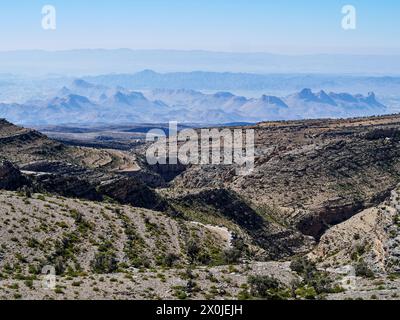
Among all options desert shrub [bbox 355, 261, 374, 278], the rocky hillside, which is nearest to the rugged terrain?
desert shrub [bbox 355, 261, 374, 278]

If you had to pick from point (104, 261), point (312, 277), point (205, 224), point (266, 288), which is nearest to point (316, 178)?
point (205, 224)

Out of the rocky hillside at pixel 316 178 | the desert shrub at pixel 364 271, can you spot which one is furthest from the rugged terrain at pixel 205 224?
the rocky hillside at pixel 316 178

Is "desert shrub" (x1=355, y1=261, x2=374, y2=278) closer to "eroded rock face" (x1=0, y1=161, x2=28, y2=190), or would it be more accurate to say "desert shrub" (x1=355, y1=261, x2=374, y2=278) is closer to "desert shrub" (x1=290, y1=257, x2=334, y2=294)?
"desert shrub" (x1=290, y1=257, x2=334, y2=294)

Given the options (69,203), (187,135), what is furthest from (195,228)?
(187,135)

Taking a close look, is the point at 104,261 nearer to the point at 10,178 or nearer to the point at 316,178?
the point at 10,178
